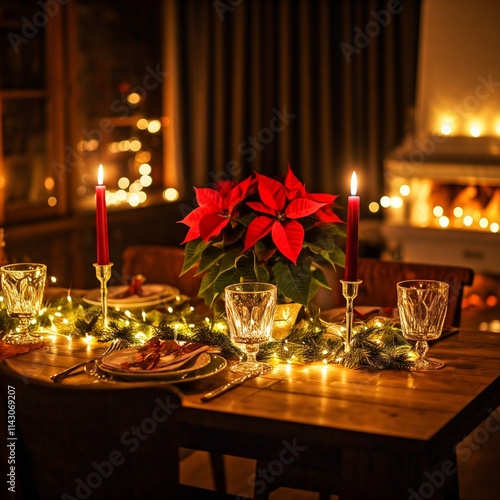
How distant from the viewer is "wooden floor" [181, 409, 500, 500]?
114 inches

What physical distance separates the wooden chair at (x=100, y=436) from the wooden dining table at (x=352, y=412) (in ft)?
0.43

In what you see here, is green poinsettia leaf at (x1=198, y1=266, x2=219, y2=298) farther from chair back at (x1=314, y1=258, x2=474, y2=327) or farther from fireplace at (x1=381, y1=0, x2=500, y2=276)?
fireplace at (x1=381, y1=0, x2=500, y2=276)

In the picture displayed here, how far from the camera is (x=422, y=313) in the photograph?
1.77 m

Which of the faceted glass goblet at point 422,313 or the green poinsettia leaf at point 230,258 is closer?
the faceted glass goblet at point 422,313

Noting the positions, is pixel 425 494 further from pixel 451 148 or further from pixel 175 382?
pixel 451 148

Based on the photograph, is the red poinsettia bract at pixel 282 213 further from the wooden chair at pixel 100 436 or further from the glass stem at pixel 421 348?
the wooden chair at pixel 100 436

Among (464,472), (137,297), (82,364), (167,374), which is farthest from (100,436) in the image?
(464,472)

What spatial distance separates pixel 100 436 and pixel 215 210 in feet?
2.14

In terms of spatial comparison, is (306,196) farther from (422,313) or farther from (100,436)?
(100,436)

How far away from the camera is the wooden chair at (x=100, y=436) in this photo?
55.9 inches

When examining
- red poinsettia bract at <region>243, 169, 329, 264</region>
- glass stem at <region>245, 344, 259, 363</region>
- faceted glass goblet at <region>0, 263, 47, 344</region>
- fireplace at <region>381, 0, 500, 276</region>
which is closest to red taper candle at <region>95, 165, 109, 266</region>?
faceted glass goblet at <region>0, 263, 47, 344</region>

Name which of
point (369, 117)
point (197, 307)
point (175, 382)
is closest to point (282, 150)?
point (369, 117)

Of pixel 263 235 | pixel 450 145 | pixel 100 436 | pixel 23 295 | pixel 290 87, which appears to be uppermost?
pixel 290 87

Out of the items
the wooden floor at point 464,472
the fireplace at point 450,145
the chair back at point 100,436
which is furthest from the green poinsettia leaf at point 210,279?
the fireplace at point 450,145
